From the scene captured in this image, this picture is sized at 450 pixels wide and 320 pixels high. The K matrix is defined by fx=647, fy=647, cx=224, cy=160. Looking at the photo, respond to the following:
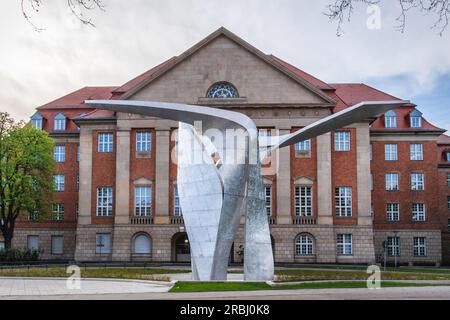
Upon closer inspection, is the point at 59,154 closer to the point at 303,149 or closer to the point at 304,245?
the point at 303,149

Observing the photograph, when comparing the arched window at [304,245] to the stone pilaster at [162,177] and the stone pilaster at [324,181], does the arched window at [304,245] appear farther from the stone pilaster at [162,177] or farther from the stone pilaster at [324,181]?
the stone pilaster at [162,177]

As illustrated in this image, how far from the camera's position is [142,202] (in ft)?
177

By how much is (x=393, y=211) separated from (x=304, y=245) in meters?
10.6

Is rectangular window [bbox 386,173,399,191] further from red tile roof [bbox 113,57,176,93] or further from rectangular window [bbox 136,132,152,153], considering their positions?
red tile roof [bbox 113,57,176,93]

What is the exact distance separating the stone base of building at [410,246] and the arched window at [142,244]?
1997cm

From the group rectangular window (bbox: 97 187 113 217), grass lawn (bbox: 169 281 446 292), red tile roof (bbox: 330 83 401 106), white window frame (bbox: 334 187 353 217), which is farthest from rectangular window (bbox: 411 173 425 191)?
grass lawn (bbox: 169 281 446 292)

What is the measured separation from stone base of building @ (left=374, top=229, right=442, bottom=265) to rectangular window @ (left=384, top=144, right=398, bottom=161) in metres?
6.58

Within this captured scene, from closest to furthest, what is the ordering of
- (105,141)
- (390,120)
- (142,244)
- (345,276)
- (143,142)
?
(345,276) → (142,244) → (143,142) → (105,141) → (390,120)

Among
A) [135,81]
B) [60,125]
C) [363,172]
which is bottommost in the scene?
[363,172]

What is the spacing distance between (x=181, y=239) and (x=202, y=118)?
1187 inches

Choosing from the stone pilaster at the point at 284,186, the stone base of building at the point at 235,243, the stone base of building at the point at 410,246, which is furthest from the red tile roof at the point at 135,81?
the stone base of building at the point at 410,246

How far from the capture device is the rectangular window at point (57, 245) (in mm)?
58250

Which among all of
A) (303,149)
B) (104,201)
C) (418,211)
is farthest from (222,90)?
(418,211)

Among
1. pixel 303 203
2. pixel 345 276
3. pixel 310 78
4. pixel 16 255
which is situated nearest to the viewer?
pixel 345 276
